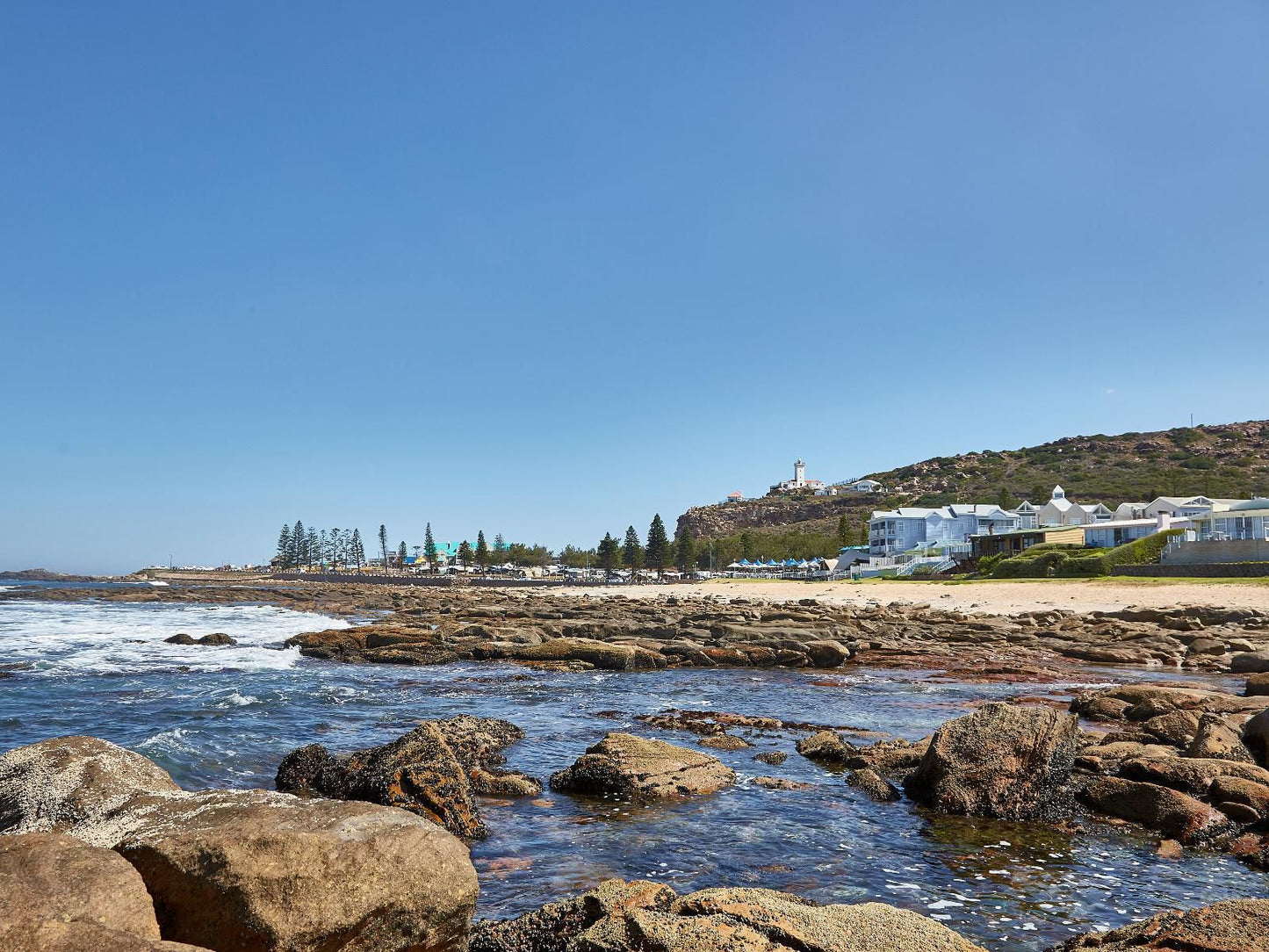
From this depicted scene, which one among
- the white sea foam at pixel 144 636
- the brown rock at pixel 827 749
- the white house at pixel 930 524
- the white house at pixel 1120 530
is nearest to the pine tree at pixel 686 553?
the white house at pixel 930 524

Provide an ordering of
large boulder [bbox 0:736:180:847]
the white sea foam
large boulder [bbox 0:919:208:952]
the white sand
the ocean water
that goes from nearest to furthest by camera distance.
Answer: large boulder [bbox 0:919:208:952], large boulder [bbox 0:736:180:847], the ocean water, the white sea foam, the white sand

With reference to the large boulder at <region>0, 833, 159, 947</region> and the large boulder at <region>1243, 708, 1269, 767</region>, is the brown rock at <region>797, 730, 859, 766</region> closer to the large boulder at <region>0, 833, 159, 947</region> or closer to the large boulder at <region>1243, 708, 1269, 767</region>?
the large boulder at <region>1243, 708, 1269, 767</region>

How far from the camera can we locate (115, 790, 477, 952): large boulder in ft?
16.4

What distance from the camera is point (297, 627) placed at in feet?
138

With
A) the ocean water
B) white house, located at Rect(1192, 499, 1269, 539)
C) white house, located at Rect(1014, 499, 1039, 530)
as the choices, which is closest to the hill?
white house, located at Rect(1014, 499, 1039, 530)

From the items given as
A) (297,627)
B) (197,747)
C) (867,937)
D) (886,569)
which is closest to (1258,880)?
(867,937)

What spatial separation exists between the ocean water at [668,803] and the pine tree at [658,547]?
100311 millimetres

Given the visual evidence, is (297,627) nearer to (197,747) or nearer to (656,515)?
(197,747)

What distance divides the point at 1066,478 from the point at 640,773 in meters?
160

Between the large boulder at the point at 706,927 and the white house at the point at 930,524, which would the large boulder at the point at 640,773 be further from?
the white house at the point at 930,524

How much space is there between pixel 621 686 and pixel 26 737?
1288cm

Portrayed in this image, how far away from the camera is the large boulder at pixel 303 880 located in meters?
5.01

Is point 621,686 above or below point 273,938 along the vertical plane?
below

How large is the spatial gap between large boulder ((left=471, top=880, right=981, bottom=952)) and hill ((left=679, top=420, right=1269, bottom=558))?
11354 cm
